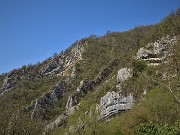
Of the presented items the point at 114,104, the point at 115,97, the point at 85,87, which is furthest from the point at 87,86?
the point at 114,104

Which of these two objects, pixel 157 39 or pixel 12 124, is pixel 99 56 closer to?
pixel 157 39

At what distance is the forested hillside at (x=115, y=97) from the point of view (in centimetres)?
4781

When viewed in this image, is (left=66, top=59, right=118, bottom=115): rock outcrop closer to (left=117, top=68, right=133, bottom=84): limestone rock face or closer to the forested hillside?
the forested hillside

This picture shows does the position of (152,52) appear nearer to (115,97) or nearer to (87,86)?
(115,97)

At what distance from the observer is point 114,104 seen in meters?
112

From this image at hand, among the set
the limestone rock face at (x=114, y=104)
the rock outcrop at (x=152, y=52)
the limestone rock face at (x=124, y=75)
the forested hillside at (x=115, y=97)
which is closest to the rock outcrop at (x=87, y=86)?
the forested hillside at (x=115, y=97)

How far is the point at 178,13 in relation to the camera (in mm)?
136875

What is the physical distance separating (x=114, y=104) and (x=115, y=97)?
3.16 meters

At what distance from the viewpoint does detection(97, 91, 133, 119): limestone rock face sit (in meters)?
108

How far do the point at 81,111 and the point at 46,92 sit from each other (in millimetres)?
45444

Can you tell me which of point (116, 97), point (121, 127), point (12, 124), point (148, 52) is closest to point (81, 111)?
point (116, 97)

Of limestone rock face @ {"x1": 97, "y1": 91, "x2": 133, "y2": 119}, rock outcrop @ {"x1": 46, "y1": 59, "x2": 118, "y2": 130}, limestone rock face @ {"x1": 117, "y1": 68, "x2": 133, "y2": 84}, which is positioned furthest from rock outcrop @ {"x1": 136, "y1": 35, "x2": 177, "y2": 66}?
rock outcrop @ {"x1": 46, "y1": 59, "x2": 118, "y2": 130}

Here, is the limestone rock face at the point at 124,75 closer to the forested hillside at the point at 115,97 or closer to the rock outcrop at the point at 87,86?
the forested hillside at the point at 115,97

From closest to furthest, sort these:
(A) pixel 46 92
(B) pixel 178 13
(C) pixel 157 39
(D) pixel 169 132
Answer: (D) pixel 169 132
(C) pixel 157 39
(B) pixel 178 13
(A) pixel 46 92
